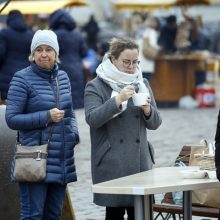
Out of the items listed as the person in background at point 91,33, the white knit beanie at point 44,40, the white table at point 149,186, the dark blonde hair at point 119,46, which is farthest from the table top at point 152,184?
the person in background at point 91,33

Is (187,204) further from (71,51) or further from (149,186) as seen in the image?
(71,51)

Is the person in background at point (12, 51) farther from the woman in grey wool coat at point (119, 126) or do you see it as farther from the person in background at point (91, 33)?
the person in background at point (91, 33)

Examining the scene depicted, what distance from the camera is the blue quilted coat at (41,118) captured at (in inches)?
269

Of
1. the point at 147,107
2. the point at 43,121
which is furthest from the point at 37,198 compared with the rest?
the point at 147,107

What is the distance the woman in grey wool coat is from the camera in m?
6.80

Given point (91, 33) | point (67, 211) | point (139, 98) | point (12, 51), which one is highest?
point (91, 33)

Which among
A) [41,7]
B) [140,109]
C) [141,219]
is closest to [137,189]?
[141,219]

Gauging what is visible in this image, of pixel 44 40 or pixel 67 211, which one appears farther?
pixel 67 211

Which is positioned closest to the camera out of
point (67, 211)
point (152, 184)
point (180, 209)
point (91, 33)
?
point (152, 184)

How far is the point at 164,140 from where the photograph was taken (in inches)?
613

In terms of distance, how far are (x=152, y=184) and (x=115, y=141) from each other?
0.82m

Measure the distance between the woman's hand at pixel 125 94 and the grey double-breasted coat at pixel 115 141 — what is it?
0.13 m

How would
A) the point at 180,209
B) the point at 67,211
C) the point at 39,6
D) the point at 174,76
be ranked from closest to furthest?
the point at 180,209
the point at 67,211
the point at 39,6
the point at 174,76

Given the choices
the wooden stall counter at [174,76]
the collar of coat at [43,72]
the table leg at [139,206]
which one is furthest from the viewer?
the wooden stall counter at [174,76]
